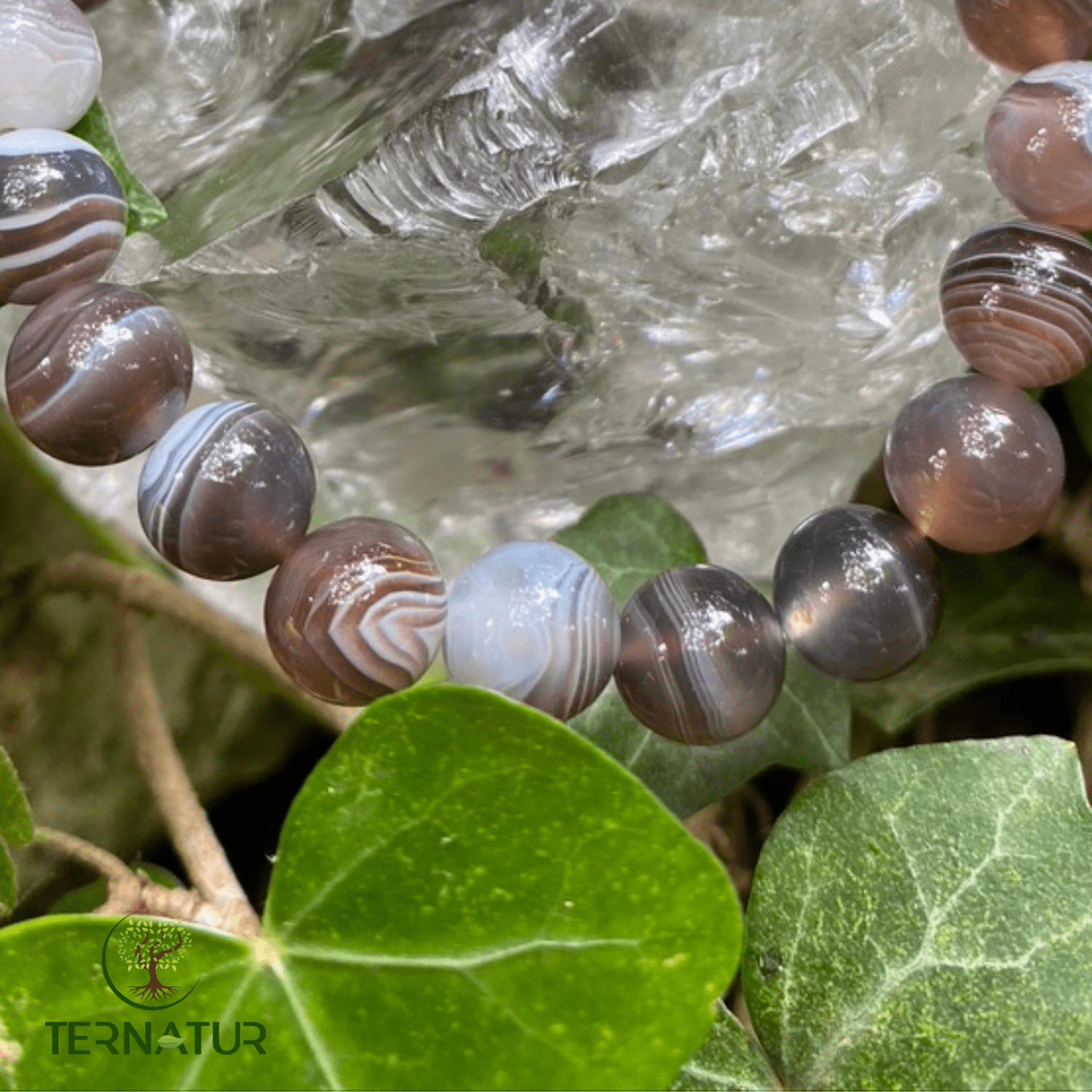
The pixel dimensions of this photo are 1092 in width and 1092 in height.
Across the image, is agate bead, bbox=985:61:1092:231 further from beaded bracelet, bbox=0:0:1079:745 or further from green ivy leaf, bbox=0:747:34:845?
green ivy leaf, bbox=0:747:34:845

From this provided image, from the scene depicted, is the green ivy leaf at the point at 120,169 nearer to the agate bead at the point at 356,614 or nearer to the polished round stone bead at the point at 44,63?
the polished round stone bead at the point at 44,63

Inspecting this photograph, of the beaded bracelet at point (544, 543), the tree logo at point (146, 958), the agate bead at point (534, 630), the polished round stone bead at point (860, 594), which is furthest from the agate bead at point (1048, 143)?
the tree logo at point (146, 958)

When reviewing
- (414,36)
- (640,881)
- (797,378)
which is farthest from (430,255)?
(640,881)

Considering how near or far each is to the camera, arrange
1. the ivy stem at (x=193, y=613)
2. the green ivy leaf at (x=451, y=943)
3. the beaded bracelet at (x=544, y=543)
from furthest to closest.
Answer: the ivy stem at (x=193, y=613) → the beaded bracelet at (x=544, y=543) → the green ivy leaf at (x=451, y=943)

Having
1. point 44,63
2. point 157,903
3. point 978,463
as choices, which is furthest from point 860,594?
point 44,63

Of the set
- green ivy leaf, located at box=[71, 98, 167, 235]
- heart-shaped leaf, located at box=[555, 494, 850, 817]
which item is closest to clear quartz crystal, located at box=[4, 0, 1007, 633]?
green ivy leaf, located at box=[71, 98, 167, 235]

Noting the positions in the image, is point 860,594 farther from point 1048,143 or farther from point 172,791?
point 172,791

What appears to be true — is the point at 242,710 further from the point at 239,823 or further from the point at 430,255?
the point at 430,255

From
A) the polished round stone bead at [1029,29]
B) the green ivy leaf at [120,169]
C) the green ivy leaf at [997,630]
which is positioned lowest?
the green ivy leaf at [997,630]
